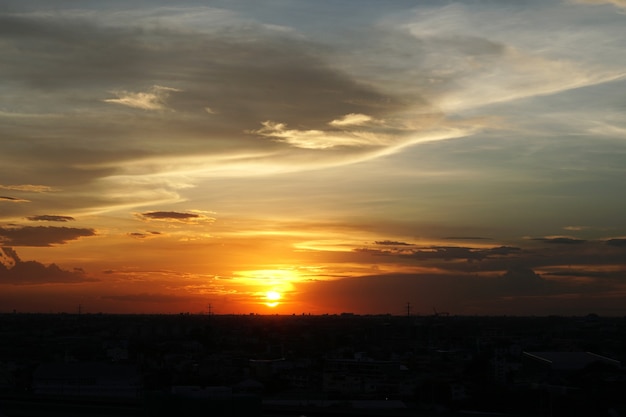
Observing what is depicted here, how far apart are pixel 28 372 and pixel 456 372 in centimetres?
3232

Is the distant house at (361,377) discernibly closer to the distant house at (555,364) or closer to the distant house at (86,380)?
the distant house at (555,364)

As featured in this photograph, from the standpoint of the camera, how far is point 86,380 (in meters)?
42.2

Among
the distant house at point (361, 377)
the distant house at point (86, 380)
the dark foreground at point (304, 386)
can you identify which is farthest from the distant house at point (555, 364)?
the distant house at point (86, 380)

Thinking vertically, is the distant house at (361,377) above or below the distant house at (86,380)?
below

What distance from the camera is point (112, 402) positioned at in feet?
107

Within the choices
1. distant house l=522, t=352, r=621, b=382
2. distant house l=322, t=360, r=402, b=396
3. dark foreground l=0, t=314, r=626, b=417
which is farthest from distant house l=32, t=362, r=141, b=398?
distant house l=522, t=352, r=621, b=382

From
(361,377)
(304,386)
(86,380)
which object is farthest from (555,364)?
(86,380)

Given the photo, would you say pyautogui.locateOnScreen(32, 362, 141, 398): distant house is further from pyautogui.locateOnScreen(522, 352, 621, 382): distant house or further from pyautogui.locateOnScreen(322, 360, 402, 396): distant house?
pyautogui.locateOnScreen(522, 352, 621, 382): distant house

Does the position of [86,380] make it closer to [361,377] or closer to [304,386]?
[304,386]

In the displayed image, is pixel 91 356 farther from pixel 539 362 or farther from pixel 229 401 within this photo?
pixel 229 401

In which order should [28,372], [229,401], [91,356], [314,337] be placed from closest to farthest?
[229,401], [28,372], [91,356], [314,337]

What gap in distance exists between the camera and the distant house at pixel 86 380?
40719mm

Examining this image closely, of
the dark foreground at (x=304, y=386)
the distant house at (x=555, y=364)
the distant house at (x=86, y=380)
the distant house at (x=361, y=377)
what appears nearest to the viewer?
the dark foreground at (x=304, y=386)

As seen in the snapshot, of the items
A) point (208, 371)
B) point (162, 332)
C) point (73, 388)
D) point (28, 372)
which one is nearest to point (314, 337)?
point (162, 332)
